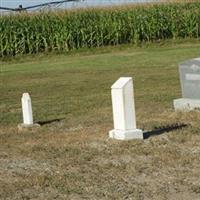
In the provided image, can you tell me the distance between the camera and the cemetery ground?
7238 mm

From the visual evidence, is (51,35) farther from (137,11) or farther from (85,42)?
(137,11)

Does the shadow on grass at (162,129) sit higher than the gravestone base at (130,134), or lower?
lower

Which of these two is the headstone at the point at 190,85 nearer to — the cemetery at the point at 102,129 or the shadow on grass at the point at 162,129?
the cemetery at the point at 102,129

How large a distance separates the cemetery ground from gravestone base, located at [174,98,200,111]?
16cm

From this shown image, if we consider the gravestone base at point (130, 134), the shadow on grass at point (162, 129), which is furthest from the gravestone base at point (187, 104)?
the gravestone base at point (130, 134)

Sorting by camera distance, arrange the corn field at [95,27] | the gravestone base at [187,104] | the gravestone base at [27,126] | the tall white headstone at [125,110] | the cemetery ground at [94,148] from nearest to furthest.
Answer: the cemetery ground at [94,148] → the tall white headstone at [125,110] → the gravestone base at [27,126] → the gravestone base at [187,104] → the corn field at [95,27]

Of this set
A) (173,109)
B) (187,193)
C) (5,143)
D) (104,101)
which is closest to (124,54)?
(104,101)

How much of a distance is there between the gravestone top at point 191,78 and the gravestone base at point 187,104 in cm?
10

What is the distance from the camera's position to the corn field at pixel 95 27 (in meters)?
33.3

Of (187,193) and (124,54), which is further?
(124,54)

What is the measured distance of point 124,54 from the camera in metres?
30.4

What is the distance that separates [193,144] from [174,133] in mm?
874

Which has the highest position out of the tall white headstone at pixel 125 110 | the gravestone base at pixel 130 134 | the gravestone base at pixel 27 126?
the tall white headstone at pixel 125 110

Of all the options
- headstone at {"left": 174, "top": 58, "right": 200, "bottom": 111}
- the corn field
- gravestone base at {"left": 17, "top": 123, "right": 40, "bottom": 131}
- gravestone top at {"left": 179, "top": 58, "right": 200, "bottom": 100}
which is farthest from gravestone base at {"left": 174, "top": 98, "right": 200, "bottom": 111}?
the corn field
